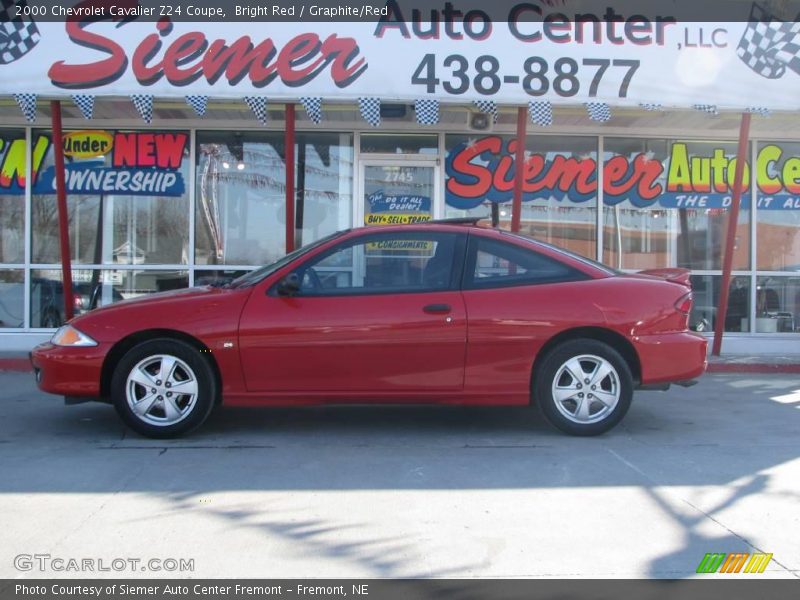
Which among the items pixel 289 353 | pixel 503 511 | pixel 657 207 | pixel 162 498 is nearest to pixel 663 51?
pixel 657 207

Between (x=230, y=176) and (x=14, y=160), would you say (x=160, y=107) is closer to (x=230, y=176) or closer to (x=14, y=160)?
(x=230, y=176)

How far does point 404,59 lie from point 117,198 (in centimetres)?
477

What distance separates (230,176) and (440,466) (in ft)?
22.6

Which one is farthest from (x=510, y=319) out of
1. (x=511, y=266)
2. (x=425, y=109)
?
(x=425, y=109)

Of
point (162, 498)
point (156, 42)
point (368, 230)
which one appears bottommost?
point (162, 498)

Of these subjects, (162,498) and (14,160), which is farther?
(14,160)

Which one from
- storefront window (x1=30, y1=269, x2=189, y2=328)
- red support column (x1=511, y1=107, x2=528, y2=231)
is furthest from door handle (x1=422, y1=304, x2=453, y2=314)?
storefront window (x1=30, y1=269, x2=189, y2=328)

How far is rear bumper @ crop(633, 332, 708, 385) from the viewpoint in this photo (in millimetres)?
5840

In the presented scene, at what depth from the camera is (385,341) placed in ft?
18.8

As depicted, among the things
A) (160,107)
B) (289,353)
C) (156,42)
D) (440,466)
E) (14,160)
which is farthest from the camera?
(14,160)

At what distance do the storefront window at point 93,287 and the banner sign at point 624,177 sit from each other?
414 cm

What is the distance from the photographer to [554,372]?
580cm

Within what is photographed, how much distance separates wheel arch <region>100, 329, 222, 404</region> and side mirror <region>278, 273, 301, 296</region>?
68cm

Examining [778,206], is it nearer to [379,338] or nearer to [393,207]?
[393,207]
